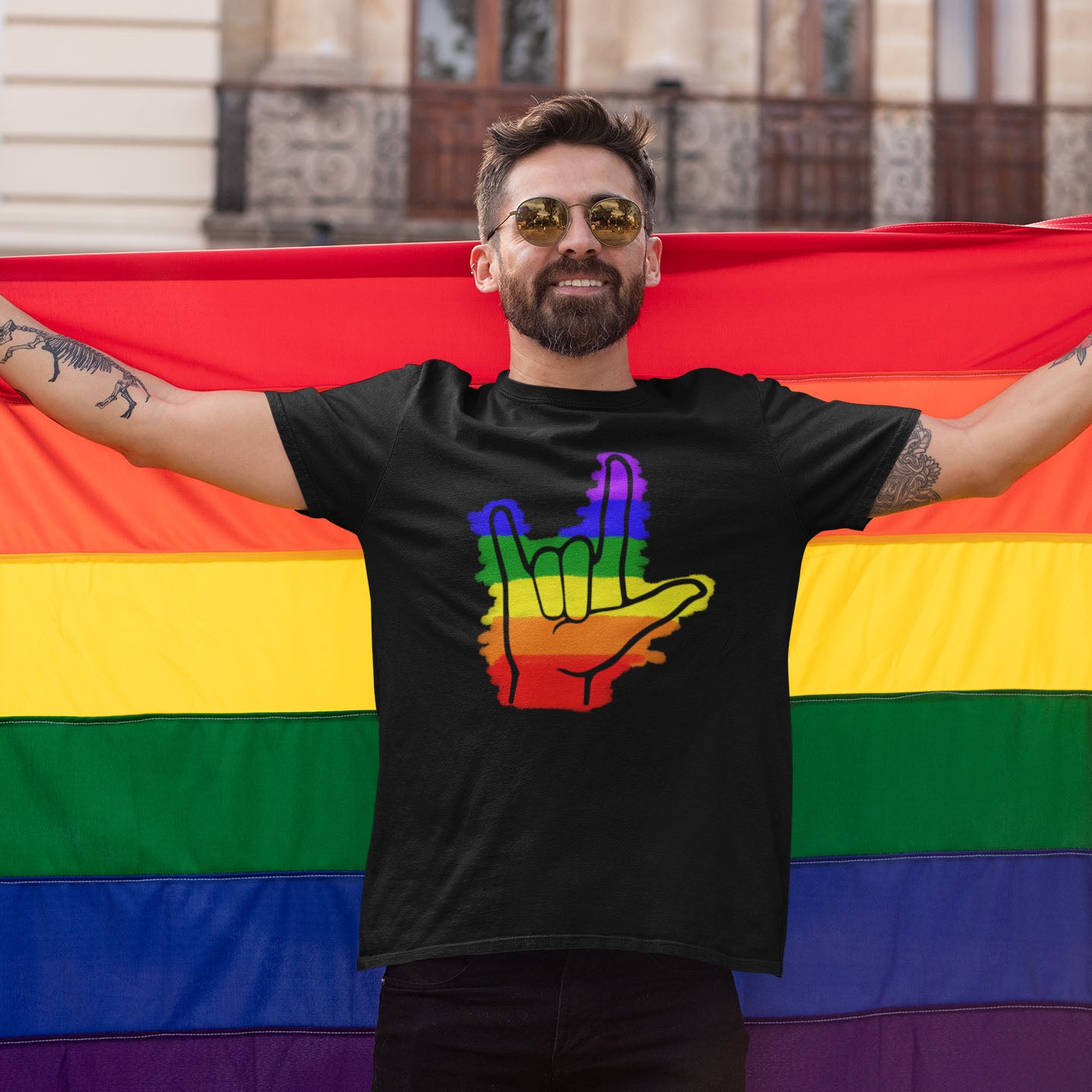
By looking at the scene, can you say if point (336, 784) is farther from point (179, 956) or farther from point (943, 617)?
point (943, 617)

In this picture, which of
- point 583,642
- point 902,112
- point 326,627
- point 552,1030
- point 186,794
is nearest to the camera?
point 552,1030

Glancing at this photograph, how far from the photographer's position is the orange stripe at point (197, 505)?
9.39 ft

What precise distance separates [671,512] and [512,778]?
1.82 ft

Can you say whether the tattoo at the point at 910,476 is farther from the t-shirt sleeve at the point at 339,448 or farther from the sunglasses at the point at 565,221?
the t-shirt sleeve at the point at 339,448

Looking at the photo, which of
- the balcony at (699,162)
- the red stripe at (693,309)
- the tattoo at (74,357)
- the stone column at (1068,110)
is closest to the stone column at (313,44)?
the balcony at (699,162)

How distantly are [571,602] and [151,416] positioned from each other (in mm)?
904

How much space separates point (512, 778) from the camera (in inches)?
80.8

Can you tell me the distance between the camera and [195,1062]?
272cm

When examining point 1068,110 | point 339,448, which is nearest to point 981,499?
point 339,448

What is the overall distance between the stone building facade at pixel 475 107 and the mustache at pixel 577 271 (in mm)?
8282

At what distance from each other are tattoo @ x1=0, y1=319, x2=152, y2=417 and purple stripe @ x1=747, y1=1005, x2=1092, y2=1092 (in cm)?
197

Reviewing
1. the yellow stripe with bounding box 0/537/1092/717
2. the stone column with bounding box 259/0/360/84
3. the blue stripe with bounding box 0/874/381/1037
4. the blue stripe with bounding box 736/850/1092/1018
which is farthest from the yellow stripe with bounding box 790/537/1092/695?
the stone column with bounding box 259/0/360/84

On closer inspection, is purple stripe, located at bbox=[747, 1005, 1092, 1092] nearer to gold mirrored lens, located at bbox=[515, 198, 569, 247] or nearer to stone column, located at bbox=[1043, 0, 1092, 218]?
gold mirrored lens, located at bbox=[515, 198, 569, 247]

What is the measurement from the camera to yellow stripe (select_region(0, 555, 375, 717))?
2836 mm
